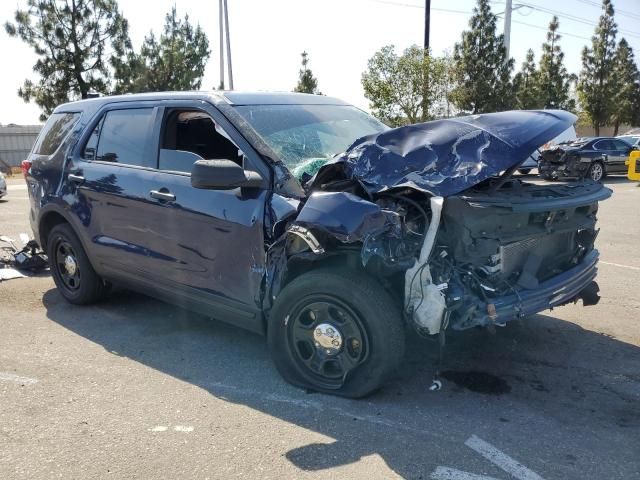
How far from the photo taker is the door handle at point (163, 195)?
421 cm

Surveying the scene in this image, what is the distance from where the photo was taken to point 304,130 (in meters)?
4.38

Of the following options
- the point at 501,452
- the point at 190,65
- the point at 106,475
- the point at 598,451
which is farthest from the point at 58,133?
the point at 190,65

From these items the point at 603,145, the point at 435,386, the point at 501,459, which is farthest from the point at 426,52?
the point at 501,459

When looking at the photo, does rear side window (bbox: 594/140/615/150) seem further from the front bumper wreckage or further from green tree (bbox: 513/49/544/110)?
the front bumper wreckage

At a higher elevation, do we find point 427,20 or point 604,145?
point 427,20

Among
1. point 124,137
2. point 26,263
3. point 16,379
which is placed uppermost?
point 124,137

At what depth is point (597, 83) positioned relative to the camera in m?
40.6

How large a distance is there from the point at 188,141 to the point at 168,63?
30736mm

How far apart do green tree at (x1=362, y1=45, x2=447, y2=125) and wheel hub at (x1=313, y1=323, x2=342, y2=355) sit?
17.6 m

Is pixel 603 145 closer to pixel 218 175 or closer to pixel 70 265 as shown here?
pixel 70 265

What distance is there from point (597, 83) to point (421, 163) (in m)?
42.8

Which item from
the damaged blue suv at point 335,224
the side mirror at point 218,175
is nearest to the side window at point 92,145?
the damaged blue suv at point 335,224

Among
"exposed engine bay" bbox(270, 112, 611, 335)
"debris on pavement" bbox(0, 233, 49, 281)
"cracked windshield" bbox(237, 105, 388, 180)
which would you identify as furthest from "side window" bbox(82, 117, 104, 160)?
"exposed engine bay" bbox(270, 112, 611, 335)

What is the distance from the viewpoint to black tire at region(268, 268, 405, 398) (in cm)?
Answer: 335
